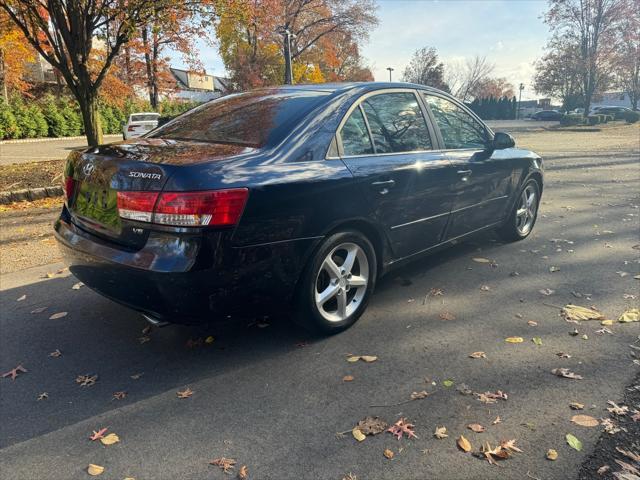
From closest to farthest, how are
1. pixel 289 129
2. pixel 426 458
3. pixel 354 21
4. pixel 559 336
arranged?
pixel 426 458 → pixel 289 129 → pixel 559 336 → pixel 354 21

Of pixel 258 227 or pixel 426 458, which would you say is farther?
pixel 258 227

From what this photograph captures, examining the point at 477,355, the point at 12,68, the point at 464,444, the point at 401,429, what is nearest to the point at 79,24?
the point at 477,355

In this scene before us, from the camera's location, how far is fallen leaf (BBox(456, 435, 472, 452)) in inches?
88.0

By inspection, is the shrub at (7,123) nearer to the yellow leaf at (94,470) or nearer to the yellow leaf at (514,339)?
the yellow leaf at (94,470)

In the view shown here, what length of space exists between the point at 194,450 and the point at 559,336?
2.46 metres

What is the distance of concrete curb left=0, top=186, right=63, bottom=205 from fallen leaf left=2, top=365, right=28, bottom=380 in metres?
5.71

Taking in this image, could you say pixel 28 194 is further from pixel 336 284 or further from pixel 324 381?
pixel 324 381

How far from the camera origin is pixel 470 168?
4312 mm

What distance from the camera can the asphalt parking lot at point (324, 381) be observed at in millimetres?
2203

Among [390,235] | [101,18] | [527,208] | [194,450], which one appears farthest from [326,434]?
[101,18]

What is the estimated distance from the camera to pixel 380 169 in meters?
3.41

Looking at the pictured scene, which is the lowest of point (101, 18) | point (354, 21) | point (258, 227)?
point (258, 227)

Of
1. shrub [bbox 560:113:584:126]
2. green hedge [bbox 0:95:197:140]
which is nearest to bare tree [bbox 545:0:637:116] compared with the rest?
shrub [bbox 560:113:584:126]

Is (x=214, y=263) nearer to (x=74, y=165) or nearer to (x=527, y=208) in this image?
(x=74, y=165)
